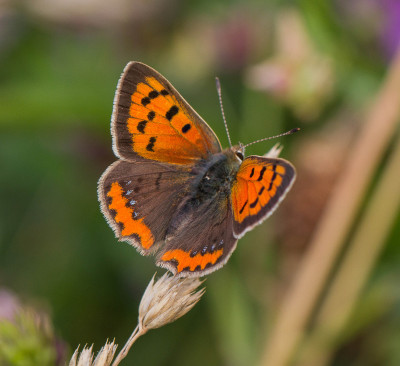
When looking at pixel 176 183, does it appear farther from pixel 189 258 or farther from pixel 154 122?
pixel 189 258

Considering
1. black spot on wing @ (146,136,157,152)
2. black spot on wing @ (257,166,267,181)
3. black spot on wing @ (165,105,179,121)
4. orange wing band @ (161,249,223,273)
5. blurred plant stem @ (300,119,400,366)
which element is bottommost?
blurred plant stem @ (300,119,400,366)

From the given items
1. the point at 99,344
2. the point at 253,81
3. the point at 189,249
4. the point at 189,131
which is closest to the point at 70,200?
the point at 99,344

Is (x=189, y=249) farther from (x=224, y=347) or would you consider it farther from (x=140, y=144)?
(x=224, y=347)

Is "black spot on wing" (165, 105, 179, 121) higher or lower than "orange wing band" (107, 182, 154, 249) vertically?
higher

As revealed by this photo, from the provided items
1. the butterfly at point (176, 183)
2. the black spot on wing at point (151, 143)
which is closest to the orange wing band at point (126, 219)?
the butterfly at point (176, 183)

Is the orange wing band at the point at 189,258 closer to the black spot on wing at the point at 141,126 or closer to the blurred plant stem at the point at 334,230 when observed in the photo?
the black spot on wing at the point at 141,126

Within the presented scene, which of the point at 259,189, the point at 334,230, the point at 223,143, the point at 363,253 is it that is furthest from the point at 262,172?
the point at 223,143

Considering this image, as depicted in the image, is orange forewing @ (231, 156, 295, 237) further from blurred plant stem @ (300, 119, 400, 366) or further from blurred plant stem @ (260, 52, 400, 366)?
blurred plant stem @ (300, 119, 400, 366)

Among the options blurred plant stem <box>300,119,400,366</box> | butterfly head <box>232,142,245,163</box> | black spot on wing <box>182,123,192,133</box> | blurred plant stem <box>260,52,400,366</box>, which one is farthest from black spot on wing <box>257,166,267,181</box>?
blurred plant stem <box>300,119,400,366</box>
